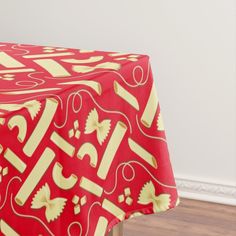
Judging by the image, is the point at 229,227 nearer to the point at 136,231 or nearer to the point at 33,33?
the point at 136,231

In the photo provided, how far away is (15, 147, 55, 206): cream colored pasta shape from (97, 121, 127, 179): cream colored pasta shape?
8.8 inches

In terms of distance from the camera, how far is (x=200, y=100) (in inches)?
113

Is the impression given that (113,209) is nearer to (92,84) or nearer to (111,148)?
(111,148)

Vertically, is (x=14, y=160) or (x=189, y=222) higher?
(x=14, y=160)

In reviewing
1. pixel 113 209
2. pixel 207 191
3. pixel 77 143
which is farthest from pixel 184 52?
pixel 77 143

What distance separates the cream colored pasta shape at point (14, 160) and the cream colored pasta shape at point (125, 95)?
17.3 inches

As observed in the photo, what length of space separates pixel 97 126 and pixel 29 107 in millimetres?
300

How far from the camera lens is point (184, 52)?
2.85m

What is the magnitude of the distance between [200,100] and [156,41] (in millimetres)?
314

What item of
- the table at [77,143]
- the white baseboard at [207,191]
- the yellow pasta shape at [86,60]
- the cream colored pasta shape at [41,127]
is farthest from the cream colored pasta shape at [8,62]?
the white baseboard at [207,191]

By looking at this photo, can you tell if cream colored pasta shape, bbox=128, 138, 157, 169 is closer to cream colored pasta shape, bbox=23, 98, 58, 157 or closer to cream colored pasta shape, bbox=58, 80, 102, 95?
cream colored pasta shape, bbox=58, 80, 102, 95

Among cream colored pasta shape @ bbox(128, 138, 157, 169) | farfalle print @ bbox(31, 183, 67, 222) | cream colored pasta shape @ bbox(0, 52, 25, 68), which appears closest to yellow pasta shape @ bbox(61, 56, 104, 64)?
cream colored pasta shape @ bbox(0, 52, 25, 68)

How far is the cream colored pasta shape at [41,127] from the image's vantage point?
1298mm

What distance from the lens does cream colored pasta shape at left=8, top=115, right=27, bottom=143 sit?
1234mm
